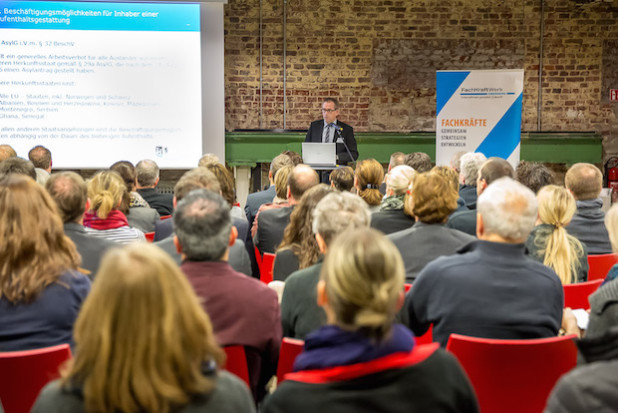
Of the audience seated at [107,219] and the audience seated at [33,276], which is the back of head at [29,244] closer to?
the audience seated at [33,276]

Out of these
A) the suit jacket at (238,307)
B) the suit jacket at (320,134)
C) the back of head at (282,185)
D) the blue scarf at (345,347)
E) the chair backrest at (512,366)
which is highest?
the suit jacket at (320,134)

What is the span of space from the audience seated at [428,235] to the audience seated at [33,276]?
142cm

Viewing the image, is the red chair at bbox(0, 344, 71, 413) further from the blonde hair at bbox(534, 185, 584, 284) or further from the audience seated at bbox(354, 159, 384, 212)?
the audience seated at bbox(354, 159, 384, 212)

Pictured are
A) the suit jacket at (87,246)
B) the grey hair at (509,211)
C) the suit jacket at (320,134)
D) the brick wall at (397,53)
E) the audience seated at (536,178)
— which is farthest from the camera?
the brick wall at (397,53)

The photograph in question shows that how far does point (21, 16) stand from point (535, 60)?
657cm

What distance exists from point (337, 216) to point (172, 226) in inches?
60.8

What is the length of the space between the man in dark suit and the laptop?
0.73 metres

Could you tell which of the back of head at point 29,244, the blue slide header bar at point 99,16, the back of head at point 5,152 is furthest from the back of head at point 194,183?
the blue slide header bar at point 99,16

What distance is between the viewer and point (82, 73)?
7941 millimetres

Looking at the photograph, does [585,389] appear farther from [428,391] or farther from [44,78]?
[44,78]

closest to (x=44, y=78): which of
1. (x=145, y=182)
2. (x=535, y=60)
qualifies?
(x=145, y=182)

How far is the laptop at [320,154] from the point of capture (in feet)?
23.2

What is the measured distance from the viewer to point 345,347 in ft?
4.52

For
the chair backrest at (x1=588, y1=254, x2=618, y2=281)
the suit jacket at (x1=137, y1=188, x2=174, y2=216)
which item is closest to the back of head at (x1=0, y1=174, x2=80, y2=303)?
the chair backrest at (x1=588, y1=254, x2=618, y2=281)
